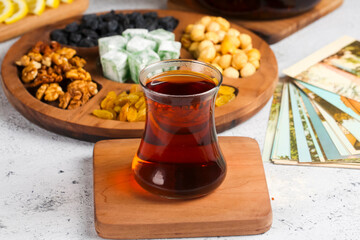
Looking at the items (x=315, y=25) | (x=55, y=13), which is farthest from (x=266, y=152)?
(x=55, y=13)

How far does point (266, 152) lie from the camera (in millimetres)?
1025

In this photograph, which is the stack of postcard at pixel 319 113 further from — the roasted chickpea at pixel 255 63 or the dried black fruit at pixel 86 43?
the dried black fruit at pixel 86 43

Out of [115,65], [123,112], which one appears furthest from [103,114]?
[115,65]

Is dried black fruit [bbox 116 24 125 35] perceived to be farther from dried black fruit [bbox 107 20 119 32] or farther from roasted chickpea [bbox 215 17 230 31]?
roasted chickpea [bbox 215 17 230 31]

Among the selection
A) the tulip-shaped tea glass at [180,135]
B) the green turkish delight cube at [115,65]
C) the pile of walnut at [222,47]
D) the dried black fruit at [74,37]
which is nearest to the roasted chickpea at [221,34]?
the pile of walnut at [222,47]

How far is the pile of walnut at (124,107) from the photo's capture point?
3.45ft

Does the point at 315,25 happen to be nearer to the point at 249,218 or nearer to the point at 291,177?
the point at 291,177

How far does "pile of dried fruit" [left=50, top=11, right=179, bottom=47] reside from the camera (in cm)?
140

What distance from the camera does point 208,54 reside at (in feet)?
4.12

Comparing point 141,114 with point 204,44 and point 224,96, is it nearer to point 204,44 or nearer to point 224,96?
point 224,96

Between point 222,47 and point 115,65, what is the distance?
0.98 feet

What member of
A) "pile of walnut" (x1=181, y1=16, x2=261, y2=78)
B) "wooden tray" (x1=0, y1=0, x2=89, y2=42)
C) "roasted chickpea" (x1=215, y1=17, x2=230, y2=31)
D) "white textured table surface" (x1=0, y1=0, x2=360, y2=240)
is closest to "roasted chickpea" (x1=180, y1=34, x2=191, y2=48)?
"pile of walnut" (x1=181, y1=16, x2=261, y2=78)

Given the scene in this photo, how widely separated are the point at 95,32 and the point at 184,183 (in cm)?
78

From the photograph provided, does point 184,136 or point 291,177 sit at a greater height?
point 184,136
